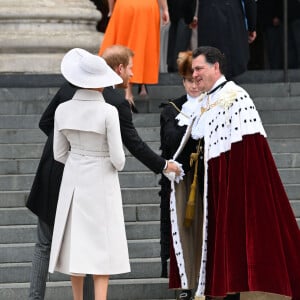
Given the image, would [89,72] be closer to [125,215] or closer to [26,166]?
[125,215]

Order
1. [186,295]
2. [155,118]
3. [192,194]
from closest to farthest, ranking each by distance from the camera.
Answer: [192,194] → [186,295] → [155,118]

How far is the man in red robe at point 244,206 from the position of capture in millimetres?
10375

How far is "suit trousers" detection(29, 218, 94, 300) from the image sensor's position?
10.5 metres

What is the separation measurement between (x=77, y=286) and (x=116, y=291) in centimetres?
136


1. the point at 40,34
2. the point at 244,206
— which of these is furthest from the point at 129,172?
the point at 40,34

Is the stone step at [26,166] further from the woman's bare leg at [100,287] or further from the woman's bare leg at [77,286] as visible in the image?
the woman's bare leg at [100,287]

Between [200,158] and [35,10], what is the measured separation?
6.21m

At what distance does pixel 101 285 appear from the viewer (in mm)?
10125

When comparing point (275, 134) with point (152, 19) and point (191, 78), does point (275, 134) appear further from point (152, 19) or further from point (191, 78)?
point (191, 78)

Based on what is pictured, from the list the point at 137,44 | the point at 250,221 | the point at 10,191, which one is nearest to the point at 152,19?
the point at 137,44

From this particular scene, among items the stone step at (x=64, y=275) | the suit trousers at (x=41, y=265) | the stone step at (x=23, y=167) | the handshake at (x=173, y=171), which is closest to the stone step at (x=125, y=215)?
the stone step at (x=64, y=275)

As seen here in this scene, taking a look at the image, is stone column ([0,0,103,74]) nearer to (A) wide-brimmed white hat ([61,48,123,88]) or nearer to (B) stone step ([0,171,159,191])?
(B) stone step ([0,171,159,191])

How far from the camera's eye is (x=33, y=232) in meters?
12.4

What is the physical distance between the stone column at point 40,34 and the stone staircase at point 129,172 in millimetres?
335
